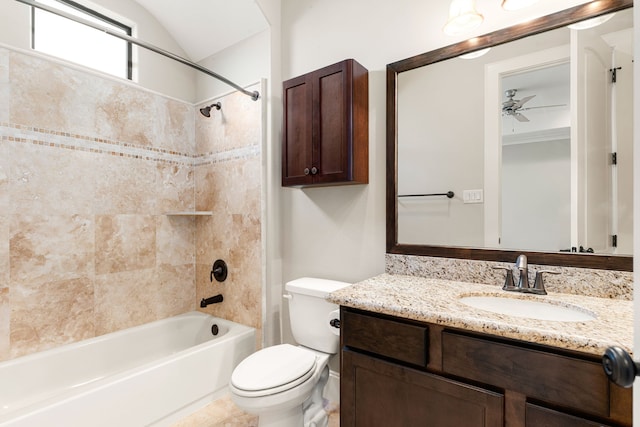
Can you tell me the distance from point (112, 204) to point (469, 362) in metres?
2.31

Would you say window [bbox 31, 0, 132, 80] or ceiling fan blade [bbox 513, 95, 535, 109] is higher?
window [bbox 31, 0, 132, 80]

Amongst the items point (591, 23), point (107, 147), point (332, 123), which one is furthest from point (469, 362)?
point (107, 147)

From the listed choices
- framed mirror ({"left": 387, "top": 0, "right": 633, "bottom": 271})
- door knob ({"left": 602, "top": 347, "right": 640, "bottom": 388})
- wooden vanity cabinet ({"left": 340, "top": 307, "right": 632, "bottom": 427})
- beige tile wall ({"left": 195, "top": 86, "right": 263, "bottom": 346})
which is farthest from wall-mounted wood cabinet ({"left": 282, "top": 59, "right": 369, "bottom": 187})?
door knob ({"left": 602, "top": 347, "right": 640, "bottom": 388})

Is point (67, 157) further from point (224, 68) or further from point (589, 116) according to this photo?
point (589, 116)

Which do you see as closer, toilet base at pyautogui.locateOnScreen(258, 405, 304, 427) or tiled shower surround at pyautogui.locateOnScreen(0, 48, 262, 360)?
toilet base at pyautogui.locateOnScreen(258, 405, 304, 427)

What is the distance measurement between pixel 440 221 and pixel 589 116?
0.72m

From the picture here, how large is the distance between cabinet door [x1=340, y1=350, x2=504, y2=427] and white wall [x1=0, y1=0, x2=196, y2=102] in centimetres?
242

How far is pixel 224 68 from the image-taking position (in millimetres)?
2490

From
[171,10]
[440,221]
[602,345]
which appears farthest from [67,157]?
[602,345]

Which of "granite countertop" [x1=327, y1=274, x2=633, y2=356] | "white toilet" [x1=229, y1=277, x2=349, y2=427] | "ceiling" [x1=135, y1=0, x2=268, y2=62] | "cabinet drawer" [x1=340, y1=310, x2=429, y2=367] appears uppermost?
"ceiling" [x1=135, y1=0, x2=268, y2=62]

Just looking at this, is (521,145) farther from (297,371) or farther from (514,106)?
(297,371)

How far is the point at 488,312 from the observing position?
3.34 ft

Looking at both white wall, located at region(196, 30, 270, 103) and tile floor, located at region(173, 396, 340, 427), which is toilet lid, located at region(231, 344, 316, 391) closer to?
tile floor, located at region(173, 396, 340, 427)

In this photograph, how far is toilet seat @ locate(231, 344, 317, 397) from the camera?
139 cm
